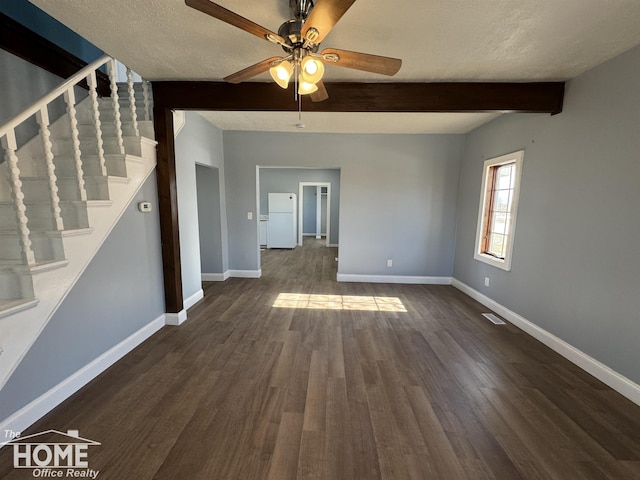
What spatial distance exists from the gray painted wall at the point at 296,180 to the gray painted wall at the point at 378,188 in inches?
143

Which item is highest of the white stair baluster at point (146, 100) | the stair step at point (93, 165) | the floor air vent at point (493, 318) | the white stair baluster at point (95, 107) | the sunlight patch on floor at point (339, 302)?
the white stair baluster at point (146, 100)

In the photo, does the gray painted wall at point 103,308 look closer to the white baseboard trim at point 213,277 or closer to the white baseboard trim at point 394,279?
the white baseboard trim at point 213,277

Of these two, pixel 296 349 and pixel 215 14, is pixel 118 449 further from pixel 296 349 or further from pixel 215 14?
pixel 215 14

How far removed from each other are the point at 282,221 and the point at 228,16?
651cm

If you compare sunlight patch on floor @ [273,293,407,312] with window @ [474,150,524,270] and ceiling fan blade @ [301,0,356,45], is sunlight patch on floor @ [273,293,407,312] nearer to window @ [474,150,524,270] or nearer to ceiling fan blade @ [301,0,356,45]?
window @ [474,150,524,270]

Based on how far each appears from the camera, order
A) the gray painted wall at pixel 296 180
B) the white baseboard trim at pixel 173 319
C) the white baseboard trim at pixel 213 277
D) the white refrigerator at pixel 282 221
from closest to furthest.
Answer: the white baseboard trim at pixel 173 319 < the white baseboard trim at pixel 213 277 < the white refrigerator at pixel 282 221 < the gray painted wall at pixel 296 180

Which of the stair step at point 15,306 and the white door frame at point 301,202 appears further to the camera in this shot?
the white door frame at point 301,202

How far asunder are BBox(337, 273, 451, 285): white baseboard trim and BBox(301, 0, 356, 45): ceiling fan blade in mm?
3763

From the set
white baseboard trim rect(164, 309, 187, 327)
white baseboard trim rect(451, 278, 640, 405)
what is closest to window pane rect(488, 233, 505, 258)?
white baseboard trim rect(451, 278, 640, 405)

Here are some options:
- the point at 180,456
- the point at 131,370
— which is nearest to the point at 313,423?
the point at 180,456

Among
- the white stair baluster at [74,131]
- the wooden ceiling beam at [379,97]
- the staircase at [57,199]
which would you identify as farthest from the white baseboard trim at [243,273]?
the white stair baluster at [74,131]

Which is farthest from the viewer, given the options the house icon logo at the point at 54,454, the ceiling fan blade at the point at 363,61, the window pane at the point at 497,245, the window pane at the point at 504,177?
the window pane at the point at 497,245

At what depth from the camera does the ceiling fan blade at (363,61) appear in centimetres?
149

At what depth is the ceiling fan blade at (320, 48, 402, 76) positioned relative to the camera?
1.49m
